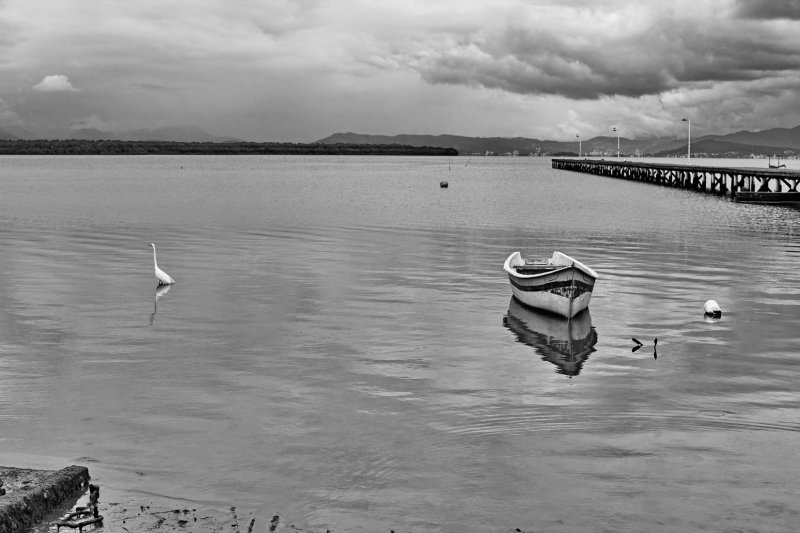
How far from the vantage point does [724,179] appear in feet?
302

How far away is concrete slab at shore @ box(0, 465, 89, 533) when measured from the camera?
29.5ft

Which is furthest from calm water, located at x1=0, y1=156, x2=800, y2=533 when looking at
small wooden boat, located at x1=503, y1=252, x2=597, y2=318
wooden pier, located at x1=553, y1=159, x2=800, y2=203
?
wooden pier, located at x1=553, y1=159, x2=800, y2=203

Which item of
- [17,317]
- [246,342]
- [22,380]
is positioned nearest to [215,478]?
[22,380]

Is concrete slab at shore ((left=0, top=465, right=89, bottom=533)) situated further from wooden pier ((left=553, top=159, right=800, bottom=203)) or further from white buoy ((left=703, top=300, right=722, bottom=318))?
wooden pier ((left=553, top=159, right=800, bottom=203))

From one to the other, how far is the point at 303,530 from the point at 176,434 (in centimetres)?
425

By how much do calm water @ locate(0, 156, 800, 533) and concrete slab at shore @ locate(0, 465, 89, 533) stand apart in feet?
2.47

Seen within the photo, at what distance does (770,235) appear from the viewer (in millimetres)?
47312

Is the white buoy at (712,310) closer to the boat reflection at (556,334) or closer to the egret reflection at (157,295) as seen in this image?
the boat reflection at (556,334)

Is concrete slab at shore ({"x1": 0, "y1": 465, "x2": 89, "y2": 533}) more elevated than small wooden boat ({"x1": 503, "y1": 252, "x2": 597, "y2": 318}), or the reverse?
small wooden boat ({"x1": 503, "y1": 252, "x2": 597, "y2": 318})

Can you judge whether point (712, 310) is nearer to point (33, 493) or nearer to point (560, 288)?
point (560, 288)

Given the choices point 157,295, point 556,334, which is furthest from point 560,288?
point 157,295

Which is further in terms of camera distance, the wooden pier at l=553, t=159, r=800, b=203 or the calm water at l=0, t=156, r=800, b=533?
the wooden pier at l=553, t=159, r=800, b=203

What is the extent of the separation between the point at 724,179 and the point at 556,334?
7756cm

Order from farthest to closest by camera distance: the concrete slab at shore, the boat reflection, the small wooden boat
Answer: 1. the small wooden boat
2. the boat reflection
3. the concrete slab at shore
